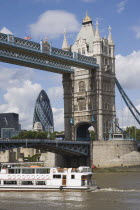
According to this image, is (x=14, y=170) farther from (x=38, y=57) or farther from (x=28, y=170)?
(x=38, y=57)

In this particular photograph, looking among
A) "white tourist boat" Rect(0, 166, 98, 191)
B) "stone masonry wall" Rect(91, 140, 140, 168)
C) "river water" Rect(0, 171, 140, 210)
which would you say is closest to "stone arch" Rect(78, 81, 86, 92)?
"stone masonry wall" Rect(91, 140, 140, 168)

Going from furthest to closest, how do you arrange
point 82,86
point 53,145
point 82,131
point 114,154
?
point 82,131 < point 82,86 < point 114,154 < point 53,145

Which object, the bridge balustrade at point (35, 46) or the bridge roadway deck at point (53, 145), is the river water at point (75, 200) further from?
the bridge balustrade at point (35, 46)

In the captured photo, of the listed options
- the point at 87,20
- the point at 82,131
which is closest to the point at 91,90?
the point at 82,131

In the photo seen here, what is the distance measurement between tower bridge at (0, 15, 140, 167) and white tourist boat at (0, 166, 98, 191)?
31.3 metres

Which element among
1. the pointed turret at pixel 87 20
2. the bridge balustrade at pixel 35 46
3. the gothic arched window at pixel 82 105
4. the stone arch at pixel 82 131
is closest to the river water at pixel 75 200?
Result: the bridge balustrade at pixel 35 46

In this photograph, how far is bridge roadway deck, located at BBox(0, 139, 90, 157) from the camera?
84.1m

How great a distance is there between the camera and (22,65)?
90750mm

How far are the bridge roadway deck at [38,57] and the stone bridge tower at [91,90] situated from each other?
2.87 m

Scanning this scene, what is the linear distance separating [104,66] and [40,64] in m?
17.8

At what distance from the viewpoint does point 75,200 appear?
47375 millimetres

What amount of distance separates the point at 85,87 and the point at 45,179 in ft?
163

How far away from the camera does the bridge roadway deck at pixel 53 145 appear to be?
84.1 meters

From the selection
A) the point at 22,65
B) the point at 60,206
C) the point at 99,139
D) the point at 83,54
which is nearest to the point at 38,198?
the point at 60,206
